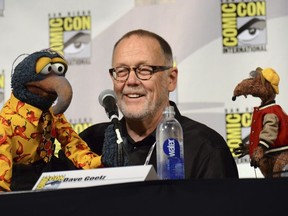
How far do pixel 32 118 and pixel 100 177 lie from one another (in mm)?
455

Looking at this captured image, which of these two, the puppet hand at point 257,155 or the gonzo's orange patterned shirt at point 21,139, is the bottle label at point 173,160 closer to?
the gonzo's orange patterned shirt at point 21,139

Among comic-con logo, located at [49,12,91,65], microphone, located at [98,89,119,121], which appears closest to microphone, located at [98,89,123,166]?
microphone, located at [98,89,119,121]

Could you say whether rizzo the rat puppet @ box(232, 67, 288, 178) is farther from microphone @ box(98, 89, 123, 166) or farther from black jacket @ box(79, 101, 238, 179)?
microphone @ box(98, 89, 123, 166)

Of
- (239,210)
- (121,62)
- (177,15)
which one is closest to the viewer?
(239,210)

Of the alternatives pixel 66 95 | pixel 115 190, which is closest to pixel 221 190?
pixel 115 190

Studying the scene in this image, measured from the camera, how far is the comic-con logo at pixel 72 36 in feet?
8.20

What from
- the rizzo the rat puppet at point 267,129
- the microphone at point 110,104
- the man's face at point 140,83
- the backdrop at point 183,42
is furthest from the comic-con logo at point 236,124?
the microphone at point 110,104

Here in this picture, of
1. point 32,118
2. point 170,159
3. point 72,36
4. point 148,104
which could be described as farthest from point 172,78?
point 72,36

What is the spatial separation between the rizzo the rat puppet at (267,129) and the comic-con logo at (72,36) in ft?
2.69

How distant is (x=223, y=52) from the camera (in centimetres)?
237

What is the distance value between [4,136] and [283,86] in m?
1.12

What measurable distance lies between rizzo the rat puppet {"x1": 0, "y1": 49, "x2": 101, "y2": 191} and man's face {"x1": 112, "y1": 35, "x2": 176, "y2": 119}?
0.23 metres

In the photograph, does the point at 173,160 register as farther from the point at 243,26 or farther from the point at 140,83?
the point at 243,26

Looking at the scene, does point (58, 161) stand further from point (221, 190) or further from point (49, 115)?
point (221, 190)
